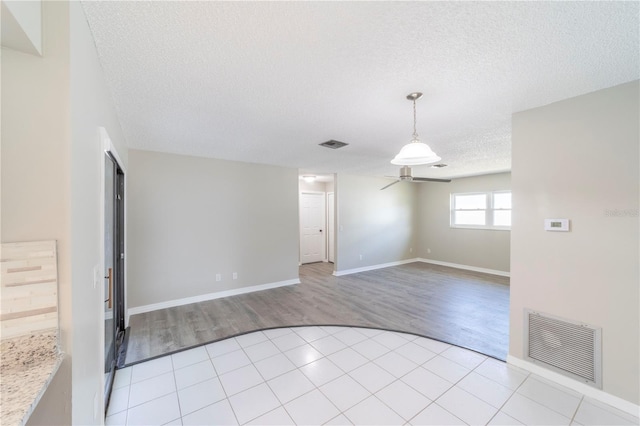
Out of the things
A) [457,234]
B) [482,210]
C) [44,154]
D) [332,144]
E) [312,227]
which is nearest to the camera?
[44,154]

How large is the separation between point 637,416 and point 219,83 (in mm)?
3898

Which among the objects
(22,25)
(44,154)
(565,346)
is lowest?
(565,346)

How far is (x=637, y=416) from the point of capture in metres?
1.79

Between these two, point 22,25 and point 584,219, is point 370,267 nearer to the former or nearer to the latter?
point 584,219

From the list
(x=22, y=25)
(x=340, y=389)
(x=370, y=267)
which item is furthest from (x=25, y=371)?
(x=370, y=267)

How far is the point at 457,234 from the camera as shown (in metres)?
6.74

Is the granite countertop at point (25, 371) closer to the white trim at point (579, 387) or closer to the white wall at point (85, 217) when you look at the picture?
the white wall at point (85, 217)

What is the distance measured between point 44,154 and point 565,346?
3.64 m

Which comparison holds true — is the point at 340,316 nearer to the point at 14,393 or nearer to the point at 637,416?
the point at 637,416

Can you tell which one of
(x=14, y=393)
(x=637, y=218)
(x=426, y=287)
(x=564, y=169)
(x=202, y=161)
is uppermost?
(x=202, y=161)

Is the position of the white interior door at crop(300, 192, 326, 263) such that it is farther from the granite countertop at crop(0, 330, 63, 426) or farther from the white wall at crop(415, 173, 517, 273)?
the granite countertop at crop(0, 330, 63, 426)

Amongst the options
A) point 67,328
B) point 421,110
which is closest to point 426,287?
point 421,110

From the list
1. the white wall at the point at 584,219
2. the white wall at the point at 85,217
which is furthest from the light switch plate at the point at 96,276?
the white wall at the point at 584,219

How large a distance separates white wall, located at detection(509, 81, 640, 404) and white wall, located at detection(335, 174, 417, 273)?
150 inches
